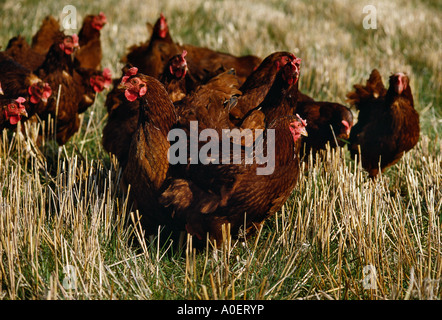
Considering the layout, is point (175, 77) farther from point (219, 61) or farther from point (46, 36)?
point (46, 36)

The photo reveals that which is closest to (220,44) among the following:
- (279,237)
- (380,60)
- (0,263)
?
(380,60)

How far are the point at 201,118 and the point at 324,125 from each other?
1307 millimetres

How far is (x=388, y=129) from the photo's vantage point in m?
3.41

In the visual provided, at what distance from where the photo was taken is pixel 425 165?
318cm

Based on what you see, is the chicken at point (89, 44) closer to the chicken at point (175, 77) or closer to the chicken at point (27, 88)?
the chicken at point (27, 88)

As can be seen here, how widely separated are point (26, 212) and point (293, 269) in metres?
1.36

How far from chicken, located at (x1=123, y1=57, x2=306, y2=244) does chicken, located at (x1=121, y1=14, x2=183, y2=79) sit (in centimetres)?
168

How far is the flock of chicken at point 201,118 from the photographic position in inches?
92.5

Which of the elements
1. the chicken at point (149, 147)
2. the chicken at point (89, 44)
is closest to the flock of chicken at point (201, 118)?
the chicken at point (149, 147)

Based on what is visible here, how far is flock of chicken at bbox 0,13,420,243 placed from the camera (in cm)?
235
